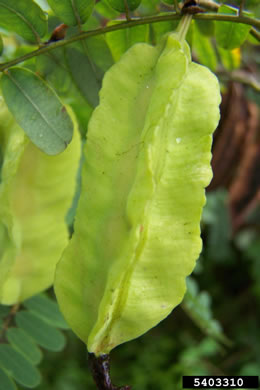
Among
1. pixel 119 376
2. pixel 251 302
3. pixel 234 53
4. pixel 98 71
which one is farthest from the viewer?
pixel 251 302

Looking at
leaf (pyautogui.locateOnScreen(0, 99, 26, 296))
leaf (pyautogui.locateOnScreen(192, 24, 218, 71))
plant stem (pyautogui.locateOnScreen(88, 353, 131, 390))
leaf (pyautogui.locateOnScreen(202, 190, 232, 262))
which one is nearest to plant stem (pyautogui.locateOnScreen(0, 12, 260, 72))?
leaf (pyautogui.locateOnScreen(0, 99, 26, 296))

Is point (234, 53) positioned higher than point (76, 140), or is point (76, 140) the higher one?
point (76, 140)

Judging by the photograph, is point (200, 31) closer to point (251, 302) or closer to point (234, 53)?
point (234, 53)

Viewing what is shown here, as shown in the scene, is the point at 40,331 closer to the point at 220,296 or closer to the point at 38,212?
the point at 38,212

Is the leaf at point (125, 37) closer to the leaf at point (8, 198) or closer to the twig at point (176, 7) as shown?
the twig at point (176, 7)

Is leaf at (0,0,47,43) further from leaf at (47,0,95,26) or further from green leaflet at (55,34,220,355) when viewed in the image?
green leaflet at (55,34,220,355)

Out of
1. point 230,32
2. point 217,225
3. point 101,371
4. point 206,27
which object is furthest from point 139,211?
point 217,225

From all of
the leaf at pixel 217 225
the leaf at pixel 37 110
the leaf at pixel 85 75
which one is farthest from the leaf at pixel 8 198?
the leaf at pixel 217 225

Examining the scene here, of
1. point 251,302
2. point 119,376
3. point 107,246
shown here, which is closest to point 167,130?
point 107,246
